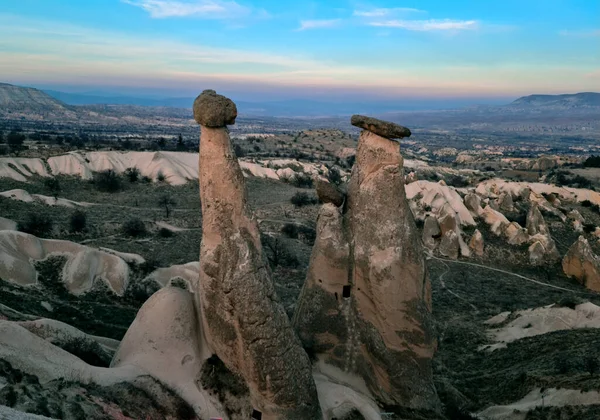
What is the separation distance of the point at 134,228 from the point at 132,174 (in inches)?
698

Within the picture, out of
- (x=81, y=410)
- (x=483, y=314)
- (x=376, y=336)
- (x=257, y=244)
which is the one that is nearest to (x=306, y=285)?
(x=376, y=336)

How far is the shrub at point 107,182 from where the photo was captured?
37.3 meters

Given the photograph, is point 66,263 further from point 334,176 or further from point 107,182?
point 334,176

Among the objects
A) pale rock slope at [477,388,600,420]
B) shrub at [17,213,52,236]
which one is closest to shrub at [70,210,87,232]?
shrub at [17,213,52,236]

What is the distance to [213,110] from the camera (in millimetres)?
7156

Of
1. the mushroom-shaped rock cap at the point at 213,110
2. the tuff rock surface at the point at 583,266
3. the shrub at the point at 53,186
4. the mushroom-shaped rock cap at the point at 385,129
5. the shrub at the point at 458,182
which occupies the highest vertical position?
the mushroom-shaped rock cap at the point at 213,110

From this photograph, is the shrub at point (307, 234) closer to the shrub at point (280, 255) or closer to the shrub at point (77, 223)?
the shrub at point (280, 255)

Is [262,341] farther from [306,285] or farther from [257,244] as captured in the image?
[306,285]

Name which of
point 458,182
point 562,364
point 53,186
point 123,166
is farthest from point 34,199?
point 458,182

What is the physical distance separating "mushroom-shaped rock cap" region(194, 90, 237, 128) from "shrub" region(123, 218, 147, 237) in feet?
62.4

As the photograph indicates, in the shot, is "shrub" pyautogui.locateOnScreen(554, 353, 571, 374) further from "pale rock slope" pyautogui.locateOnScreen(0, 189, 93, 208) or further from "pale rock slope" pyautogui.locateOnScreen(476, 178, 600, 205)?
"pale rock slope" pyautogui.locateOnScreen(476, 178, 600, 205)

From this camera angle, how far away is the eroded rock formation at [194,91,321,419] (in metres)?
7.12

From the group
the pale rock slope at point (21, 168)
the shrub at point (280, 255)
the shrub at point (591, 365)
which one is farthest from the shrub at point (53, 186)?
the shrub at point (591, 365)

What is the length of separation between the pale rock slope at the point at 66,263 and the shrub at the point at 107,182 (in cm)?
2161
